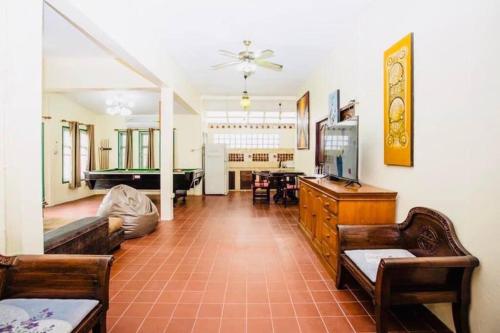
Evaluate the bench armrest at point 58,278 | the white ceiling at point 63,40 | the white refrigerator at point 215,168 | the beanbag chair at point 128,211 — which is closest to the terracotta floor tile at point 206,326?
the bench armrest at point 58,278

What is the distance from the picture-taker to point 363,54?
11.8 ft

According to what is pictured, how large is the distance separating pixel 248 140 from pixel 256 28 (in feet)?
22.3

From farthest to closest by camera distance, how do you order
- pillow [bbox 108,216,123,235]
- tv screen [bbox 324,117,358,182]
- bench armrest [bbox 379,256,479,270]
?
pillow [bbox 108,216,123,235] < tv screen [bbox 324,117,358,182] < bench armrest [bbox 379,256,479,270]

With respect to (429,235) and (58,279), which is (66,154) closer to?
(58,279)

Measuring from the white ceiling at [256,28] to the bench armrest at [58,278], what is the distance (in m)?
3.29

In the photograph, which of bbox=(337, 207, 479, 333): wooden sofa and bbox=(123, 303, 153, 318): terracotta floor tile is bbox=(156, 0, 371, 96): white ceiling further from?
bbox=(123, 303, 153, 318): terracotta floor tile

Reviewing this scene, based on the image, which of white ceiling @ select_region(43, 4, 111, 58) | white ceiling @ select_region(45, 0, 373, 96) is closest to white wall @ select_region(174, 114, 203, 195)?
white ceiling @ select_region(45, 0, 373, 96)

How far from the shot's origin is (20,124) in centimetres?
171

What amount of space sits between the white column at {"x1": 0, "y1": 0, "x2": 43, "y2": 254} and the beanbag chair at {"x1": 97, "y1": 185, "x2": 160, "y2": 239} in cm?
247

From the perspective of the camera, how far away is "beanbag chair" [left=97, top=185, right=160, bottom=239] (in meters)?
4.28

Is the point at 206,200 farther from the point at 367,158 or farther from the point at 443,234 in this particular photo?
the point at 443,234

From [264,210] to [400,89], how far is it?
4.50 m

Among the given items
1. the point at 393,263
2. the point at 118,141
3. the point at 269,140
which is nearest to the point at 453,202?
the point at 393,263

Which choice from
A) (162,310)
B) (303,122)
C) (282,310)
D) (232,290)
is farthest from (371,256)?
(303,122)
